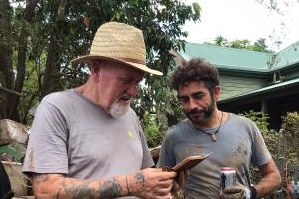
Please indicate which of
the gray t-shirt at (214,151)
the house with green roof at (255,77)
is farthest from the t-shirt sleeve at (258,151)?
the house with green roof at (255,77)

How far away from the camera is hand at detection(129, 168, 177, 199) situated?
7.82 feet

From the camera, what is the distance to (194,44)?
22.1 m

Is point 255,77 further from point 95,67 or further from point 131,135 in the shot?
point 95,67

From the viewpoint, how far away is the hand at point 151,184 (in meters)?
2.38

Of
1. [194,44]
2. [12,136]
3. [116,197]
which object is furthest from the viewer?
[194,44]

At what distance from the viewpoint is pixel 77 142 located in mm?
2539

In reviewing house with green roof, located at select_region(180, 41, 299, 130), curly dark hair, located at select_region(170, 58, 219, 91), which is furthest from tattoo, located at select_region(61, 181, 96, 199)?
house with green roof, located at select_region(180, 41, 299, 130)

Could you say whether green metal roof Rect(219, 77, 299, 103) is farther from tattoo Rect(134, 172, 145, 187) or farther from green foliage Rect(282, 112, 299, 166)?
tattoo Rect(134, 172, 145, 187)

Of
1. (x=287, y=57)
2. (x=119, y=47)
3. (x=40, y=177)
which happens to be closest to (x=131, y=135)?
(x=119, y=47)

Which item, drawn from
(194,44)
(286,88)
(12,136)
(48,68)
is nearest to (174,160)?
(12,136)

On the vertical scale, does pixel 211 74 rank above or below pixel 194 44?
below

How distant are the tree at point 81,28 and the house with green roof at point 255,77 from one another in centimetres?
570

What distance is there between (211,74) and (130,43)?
1002 millimetres

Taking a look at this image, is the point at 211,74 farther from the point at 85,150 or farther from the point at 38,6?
the point at 38,6
